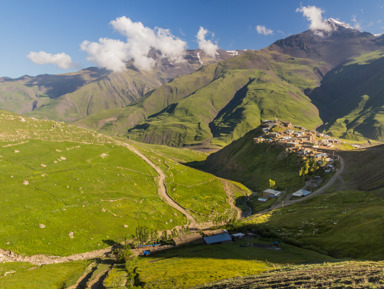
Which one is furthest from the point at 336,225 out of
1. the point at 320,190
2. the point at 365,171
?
the point at 365,171

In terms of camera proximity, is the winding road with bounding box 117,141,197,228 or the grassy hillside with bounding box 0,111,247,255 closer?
the grassy hillside with bounding box 0,111,247,255

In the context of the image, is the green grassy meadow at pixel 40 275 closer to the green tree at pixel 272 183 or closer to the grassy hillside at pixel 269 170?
the green tree at pixel 272 183

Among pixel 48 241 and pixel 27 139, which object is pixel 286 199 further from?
pixel 27 139

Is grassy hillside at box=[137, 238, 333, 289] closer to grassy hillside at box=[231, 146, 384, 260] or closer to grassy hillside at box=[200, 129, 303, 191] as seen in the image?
grassy hillside at box=[231, 146, 384, 260]

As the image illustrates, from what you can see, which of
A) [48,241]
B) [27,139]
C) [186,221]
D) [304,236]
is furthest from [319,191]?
[27,139]

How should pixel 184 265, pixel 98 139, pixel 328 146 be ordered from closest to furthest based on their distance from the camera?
1. pixel 184 265
2. pixel 98 139
3. pixel 328 146

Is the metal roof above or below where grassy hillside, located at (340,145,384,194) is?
below

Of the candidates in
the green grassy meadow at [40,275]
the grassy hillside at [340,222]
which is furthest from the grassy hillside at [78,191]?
the grassy hillside at [340,222]

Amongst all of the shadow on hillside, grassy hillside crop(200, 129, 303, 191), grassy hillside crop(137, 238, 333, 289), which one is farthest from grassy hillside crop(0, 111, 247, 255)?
grassy hillside crop(200, 129, 303, 191)
